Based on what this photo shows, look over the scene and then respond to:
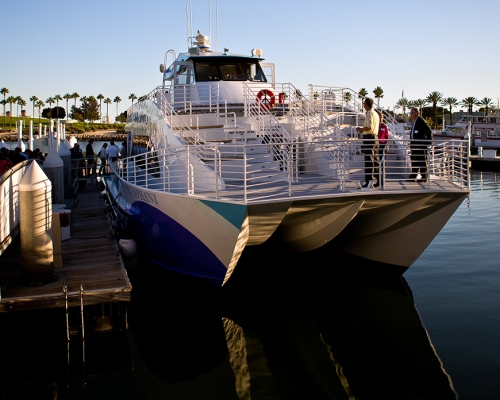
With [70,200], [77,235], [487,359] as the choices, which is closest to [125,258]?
[77,235]

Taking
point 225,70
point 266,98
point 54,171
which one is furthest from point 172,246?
point 225,70

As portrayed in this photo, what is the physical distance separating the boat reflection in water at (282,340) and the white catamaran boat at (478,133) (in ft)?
149

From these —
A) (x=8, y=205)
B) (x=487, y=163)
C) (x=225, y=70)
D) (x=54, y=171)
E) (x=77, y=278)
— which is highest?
(x=225, y=70)

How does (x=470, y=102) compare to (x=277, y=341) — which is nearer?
(x=277, y=341)

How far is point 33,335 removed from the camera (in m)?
9.22

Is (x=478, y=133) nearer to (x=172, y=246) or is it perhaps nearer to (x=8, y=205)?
(x=172, y=246)

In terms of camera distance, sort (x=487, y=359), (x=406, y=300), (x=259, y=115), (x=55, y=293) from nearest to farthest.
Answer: (x=487, y=359), (x=55, y=293), (x=406, y=300), (x=259, y=115)

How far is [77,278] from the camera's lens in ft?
30.7

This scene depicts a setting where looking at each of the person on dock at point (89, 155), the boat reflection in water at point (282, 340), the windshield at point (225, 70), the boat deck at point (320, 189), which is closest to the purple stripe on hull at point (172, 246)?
the boat reflection in water at point (282, 340)

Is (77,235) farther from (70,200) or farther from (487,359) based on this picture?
(487,359)

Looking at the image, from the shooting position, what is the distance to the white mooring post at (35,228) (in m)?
8.75

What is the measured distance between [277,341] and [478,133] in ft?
174

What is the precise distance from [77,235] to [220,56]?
6.06 meters

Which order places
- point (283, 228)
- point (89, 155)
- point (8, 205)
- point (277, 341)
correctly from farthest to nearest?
point (89, 155) → point (283, 228) → point (8, 205) → point (277, 341)
